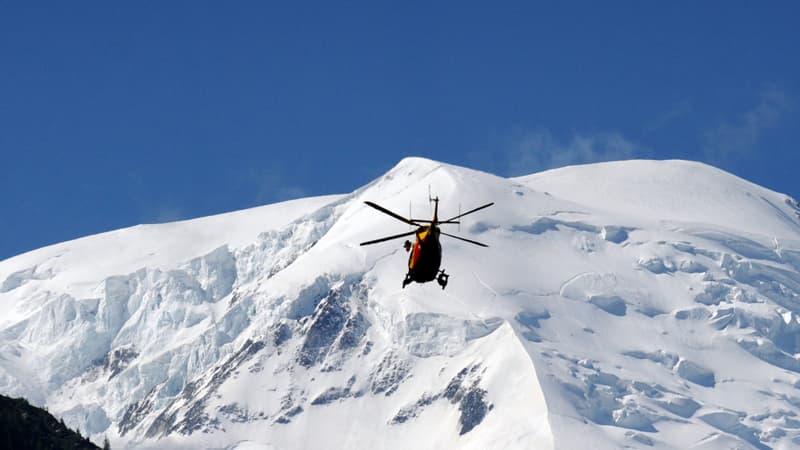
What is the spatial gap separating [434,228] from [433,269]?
3.22m

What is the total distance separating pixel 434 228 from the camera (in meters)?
137

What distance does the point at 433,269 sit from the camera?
13838 centimetres
